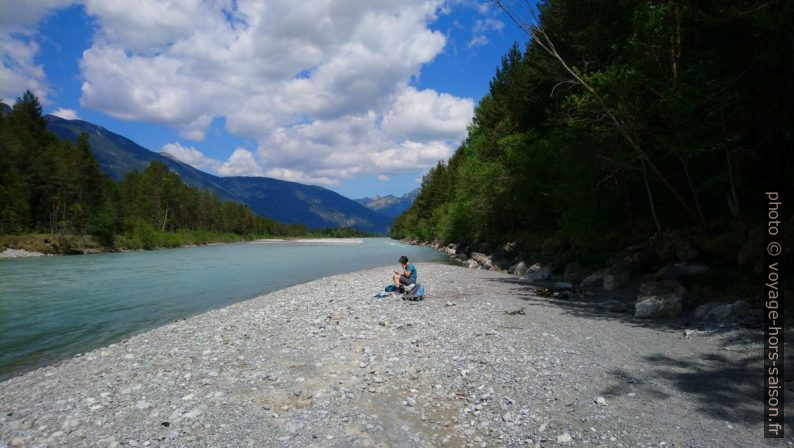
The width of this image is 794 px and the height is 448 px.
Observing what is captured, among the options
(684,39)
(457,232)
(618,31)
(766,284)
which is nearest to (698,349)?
(766,284)

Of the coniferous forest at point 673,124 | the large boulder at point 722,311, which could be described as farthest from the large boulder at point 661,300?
the coniferous forest at point 673,124

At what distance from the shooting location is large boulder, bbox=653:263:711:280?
16734mm

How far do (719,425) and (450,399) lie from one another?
437cm

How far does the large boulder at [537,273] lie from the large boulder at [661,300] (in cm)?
1190

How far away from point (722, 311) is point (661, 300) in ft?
6.22

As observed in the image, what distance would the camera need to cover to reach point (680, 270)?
1744 cm

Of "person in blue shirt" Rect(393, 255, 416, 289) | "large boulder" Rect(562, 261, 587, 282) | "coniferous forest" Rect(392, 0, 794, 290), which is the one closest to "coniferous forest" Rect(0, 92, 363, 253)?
"person in blue shirt" Rect(393, 255, 416, 289)

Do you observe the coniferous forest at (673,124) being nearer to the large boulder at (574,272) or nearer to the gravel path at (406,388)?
the large boulder at (574,272)

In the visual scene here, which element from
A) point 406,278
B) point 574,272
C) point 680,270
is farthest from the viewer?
point 574,272

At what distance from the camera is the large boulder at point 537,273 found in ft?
91.9

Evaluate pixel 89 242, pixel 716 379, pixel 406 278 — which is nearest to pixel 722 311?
pixel 716 379

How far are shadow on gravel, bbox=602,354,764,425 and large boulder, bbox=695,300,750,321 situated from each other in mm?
4159

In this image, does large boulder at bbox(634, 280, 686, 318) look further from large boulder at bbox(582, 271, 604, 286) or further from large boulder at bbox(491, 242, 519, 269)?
large boulder at bbox(491, 242, 519, 269)

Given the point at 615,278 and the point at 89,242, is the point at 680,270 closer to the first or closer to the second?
the point at 615,278
